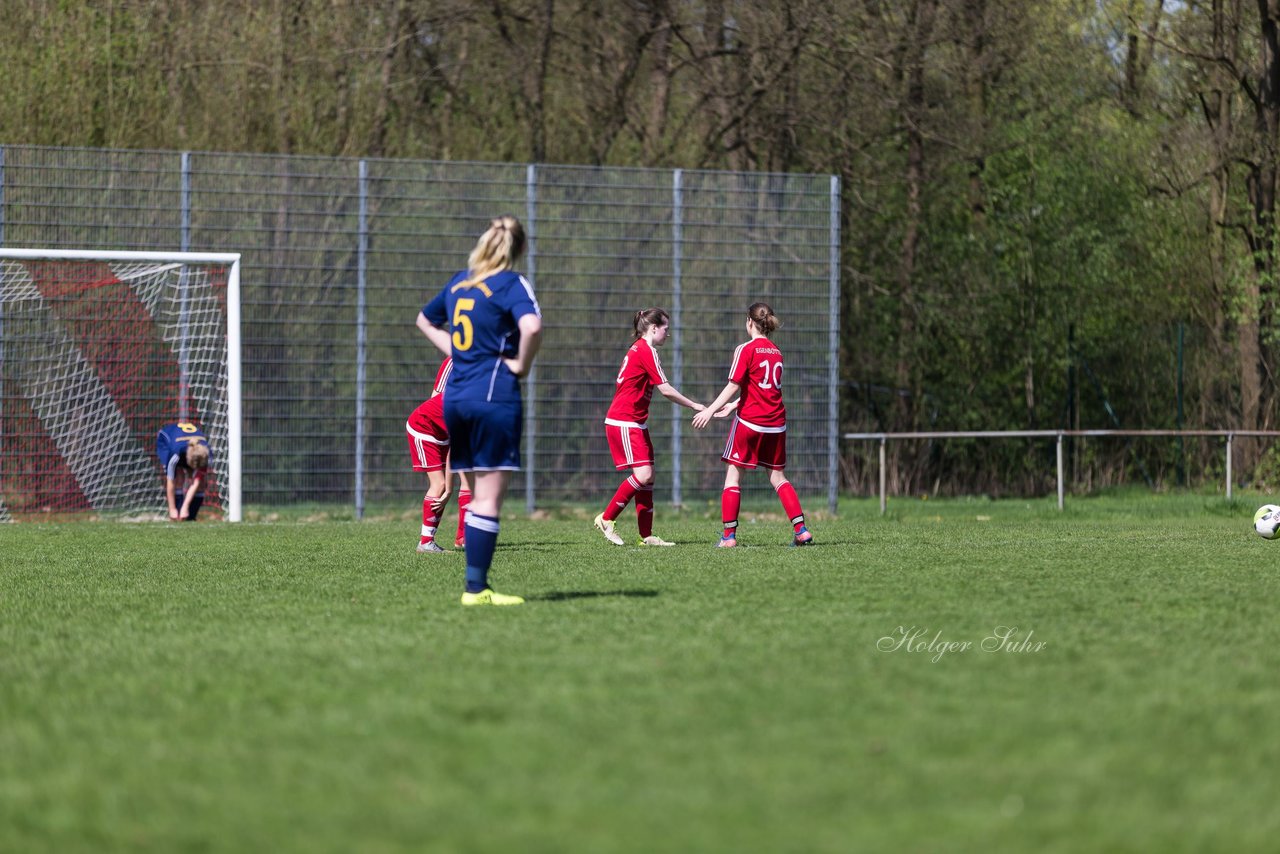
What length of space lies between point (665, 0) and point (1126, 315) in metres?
8.37

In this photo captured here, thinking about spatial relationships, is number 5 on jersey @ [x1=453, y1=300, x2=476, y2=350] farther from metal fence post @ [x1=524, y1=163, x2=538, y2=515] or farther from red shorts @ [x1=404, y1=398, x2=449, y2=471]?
metal fence post @ [x1=524, y1=163, x2=538, y2=515]

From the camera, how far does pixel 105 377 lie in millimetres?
16234

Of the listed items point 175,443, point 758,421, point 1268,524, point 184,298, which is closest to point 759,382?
point 758,421

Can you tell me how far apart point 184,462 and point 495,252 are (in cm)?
976

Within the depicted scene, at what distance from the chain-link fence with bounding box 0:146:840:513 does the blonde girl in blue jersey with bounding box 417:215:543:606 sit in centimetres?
991

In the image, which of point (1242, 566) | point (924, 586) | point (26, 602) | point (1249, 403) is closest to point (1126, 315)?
point (1249, 403)

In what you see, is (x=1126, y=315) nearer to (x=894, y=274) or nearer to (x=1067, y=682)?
(x=894, y=274)

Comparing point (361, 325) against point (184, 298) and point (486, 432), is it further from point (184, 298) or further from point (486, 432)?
point (486, 432)

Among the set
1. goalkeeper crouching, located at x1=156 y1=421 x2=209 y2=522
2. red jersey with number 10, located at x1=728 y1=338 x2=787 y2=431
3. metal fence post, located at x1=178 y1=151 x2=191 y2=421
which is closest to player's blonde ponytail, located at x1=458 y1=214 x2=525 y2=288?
red jersey with number 10, located at x1=728 y1=338 x2=787 y2=431

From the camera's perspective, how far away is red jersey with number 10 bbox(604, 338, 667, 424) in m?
11.4

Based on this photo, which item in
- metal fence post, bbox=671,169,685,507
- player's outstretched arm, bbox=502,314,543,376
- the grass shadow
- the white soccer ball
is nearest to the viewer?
player's outstretched arm, bbox=502,314,543,376

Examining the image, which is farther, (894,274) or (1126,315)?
(1126,315)

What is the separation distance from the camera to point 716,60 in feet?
67.1

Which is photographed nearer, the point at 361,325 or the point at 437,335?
the point at 437,335
